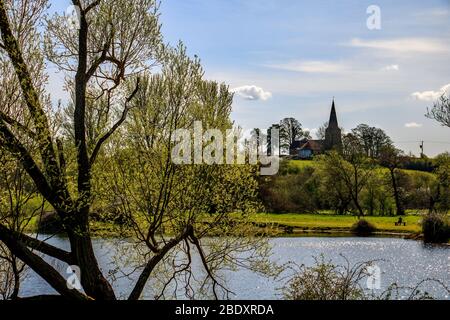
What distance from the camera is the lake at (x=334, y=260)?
1017 inches

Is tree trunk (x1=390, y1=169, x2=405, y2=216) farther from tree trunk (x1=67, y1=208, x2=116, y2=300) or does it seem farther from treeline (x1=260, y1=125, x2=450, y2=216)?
tree trunk (x1=67, y1=208, x2=116, y2=300)

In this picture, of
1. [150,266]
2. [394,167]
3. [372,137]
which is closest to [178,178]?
[150,266]

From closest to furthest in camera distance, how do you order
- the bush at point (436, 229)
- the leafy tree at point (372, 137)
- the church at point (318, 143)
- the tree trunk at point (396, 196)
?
1. the bush at point (436, 229)
2. the tree trunk at point (396, 196)
3. the leafy tree at point (372, 137)
4. the church at point (318, 143)

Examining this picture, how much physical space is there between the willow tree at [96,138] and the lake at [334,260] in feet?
9.47

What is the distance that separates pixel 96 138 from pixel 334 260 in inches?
926

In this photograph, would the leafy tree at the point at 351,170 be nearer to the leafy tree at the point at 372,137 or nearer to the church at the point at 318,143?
the leafy tree at the point at 372,137

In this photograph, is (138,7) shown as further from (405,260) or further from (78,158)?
(405,260)

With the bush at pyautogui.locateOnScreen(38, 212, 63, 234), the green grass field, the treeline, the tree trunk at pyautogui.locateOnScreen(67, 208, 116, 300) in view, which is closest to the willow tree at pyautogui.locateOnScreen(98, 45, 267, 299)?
the tree trunk at pyautogui.locateOnScreen(67, 208, 116, 300)

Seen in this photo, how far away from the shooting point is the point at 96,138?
18.0 meters

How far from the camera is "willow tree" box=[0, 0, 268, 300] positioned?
1427 cm

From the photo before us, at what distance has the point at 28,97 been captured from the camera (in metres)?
14.3

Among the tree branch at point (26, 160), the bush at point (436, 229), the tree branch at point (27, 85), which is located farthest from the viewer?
the bush at point (436, 229)

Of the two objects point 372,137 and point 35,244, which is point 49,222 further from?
point 372,137

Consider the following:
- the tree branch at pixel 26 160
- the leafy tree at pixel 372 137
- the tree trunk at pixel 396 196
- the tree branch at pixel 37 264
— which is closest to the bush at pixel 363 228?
the tree trunk at pixel 396 196
